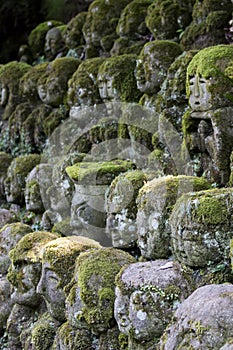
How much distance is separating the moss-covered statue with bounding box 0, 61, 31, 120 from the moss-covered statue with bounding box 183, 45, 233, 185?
5.69 metres

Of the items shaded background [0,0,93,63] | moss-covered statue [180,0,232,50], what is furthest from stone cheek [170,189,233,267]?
shaded background [0,0,93,63]

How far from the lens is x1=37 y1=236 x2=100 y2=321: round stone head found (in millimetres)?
5031

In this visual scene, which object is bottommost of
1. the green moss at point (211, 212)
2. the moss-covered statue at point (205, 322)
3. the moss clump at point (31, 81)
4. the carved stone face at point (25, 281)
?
the carved stone face at point (25, 281)

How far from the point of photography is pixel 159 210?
14.6 ft

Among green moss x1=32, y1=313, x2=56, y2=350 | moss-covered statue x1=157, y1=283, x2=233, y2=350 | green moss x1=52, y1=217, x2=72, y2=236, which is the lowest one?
green moss x1=32, y1=313, x2=56, y2=350

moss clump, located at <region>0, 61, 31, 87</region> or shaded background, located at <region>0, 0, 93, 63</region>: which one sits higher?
shaded background, located at <region>0, 0, 93, 63</region>

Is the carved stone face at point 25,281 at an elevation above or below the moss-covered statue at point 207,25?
below

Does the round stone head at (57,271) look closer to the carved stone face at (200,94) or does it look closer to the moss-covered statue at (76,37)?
the carved stone face at (200,94)

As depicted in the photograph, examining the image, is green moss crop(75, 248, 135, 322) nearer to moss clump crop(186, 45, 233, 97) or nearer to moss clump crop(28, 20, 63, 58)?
moss clump crop(186, 45, 233, 97)

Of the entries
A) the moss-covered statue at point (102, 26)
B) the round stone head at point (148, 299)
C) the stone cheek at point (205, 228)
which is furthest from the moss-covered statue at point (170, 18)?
the round stone head at point (148, 299)

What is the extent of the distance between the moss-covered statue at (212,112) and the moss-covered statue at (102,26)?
4211 mm

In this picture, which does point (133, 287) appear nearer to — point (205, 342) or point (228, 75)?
point (205, 342)

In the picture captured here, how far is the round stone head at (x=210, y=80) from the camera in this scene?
16.0 feet

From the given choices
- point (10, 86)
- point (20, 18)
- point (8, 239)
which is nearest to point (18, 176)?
point (8, 239)
